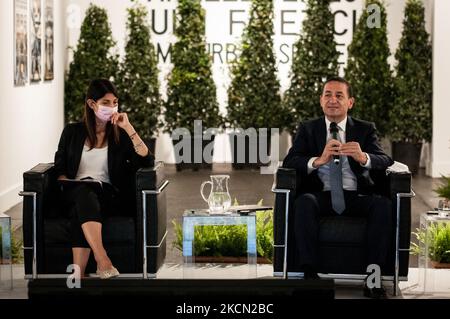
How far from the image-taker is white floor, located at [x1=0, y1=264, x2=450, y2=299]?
6133 mm

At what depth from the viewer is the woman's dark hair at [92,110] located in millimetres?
6457

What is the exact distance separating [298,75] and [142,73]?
200 cm

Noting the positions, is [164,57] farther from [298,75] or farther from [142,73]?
[298,75]

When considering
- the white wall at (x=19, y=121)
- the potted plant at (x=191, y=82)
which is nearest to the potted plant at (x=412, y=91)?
the potted plant at (x=191, y=82)

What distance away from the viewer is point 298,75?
13.5 meters

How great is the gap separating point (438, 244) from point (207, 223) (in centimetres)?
155

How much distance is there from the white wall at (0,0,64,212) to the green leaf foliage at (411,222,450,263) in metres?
4.45

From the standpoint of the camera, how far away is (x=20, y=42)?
411 inches

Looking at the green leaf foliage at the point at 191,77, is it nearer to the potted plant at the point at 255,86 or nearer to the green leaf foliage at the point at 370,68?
the potted plant at the point at 255,86

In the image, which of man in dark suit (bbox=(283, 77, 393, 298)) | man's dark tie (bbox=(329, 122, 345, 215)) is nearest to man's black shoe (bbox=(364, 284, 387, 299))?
man in dark suit (bbox=(283, 77, 393, 298))

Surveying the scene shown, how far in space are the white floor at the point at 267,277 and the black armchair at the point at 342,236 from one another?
0.15 metres

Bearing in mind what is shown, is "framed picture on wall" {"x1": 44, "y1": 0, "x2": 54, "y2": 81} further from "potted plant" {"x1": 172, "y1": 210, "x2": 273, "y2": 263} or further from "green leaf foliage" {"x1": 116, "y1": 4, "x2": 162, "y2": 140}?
"potted plant" {"x1": 172, "y1": 210, "x2": 273, "y2": 263}

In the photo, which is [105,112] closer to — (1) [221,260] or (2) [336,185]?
(1) [221,260]
